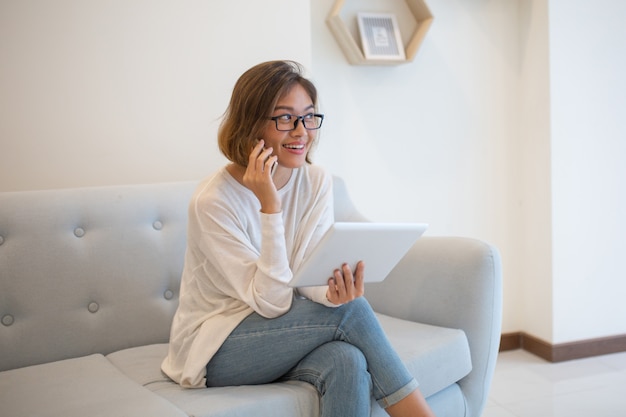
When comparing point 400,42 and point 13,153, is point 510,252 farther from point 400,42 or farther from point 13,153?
point 13,153

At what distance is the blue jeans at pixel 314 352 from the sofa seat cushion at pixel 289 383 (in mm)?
35

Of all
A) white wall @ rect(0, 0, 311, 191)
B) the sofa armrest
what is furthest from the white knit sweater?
white wall @ rect(0, 0, 311, 191)

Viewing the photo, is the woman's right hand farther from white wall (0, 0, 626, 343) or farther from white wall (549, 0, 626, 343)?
white wall (549, 0, 626, 343)

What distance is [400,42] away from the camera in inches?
111

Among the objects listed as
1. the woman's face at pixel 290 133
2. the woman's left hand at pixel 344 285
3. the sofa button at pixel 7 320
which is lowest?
the sofa button at pixel 7 320

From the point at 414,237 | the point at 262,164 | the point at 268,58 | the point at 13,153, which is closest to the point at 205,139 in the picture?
the point at 268,58

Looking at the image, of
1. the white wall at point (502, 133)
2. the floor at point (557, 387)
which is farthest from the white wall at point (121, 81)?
the floor at point (557, 387)

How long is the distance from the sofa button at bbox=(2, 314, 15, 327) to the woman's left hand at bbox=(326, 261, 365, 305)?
0.89 metres

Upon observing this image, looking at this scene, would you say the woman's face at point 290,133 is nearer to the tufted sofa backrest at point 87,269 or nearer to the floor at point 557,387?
the tufted sofa backrest at point 87,269

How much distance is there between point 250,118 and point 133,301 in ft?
2.23

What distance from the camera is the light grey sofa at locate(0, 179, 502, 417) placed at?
5.82 feet

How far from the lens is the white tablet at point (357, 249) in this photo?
1.41 metres

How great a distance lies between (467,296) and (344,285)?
546 millimetres

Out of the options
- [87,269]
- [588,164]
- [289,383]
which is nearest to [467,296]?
[289,383]
